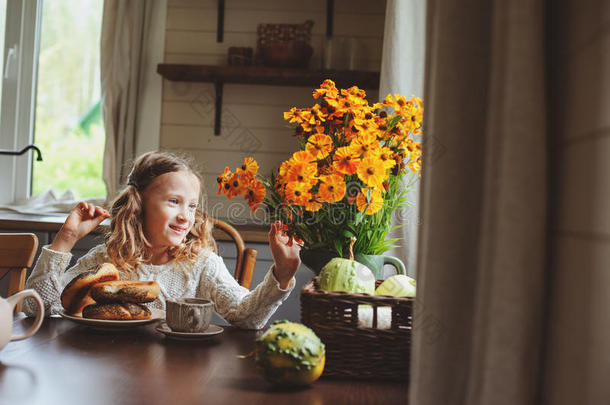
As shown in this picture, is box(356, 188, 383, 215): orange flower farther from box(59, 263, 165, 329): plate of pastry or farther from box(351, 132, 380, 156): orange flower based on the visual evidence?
box(59, 263, 165, 329): plate of pastry

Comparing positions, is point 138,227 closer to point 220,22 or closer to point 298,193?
point 298,193

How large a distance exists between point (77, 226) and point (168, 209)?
24 cm

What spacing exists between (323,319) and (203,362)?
22 cm

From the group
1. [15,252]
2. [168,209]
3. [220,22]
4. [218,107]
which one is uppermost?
[220,22]

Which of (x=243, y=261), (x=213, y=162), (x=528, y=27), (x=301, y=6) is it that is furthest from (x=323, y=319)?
(x=301, y=6)

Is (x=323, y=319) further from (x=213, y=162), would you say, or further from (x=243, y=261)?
(x=213, y=162)

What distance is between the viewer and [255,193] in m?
1.13

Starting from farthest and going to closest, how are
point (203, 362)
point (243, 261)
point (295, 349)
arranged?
point (243, 261) < point (203, 362) < point (295, 349)

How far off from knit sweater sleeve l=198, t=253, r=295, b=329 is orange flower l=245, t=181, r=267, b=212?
0.85ft

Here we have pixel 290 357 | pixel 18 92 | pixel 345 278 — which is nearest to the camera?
pixel 290 357

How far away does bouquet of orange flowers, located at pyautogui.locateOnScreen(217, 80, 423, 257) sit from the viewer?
1024 mm

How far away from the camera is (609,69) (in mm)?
475

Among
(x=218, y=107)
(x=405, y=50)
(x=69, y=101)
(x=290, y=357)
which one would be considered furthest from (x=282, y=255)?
(x=69, y=101)

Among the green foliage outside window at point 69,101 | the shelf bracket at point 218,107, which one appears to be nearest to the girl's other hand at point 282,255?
the shelf bracket at point 218,107
